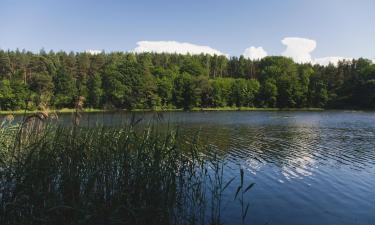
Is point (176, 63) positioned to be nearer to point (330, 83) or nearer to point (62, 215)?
point (330, 83)

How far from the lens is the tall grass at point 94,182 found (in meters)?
8.04

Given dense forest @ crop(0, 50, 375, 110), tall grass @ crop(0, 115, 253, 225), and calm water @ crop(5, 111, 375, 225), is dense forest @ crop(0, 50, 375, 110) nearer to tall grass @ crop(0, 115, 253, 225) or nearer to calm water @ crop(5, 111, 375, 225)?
calm water @ crop(5, 111, 375, 225)

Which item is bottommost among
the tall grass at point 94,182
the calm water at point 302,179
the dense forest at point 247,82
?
the calm water at point 302,179

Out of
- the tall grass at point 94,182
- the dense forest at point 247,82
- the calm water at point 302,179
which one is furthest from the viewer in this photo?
the dense forest at point 247,82

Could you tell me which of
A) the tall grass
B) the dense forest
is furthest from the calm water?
the dense forest

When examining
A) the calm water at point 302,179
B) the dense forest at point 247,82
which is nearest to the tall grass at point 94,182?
the calm water at point 302,179

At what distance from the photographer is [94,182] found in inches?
346

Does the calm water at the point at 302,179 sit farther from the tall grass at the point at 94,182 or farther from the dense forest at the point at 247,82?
the dense forest at the point at 247,82

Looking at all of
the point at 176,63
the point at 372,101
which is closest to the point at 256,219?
the point at 372,101

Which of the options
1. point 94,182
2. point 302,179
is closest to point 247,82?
point 302,179

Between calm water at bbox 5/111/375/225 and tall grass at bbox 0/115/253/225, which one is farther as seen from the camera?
calm water at bbox 5/111/375/225

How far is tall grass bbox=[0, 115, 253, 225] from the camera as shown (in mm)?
8039

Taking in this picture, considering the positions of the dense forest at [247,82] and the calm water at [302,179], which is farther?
the dense forest at [247,82]

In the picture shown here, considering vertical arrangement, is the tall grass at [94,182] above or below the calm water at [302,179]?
above
